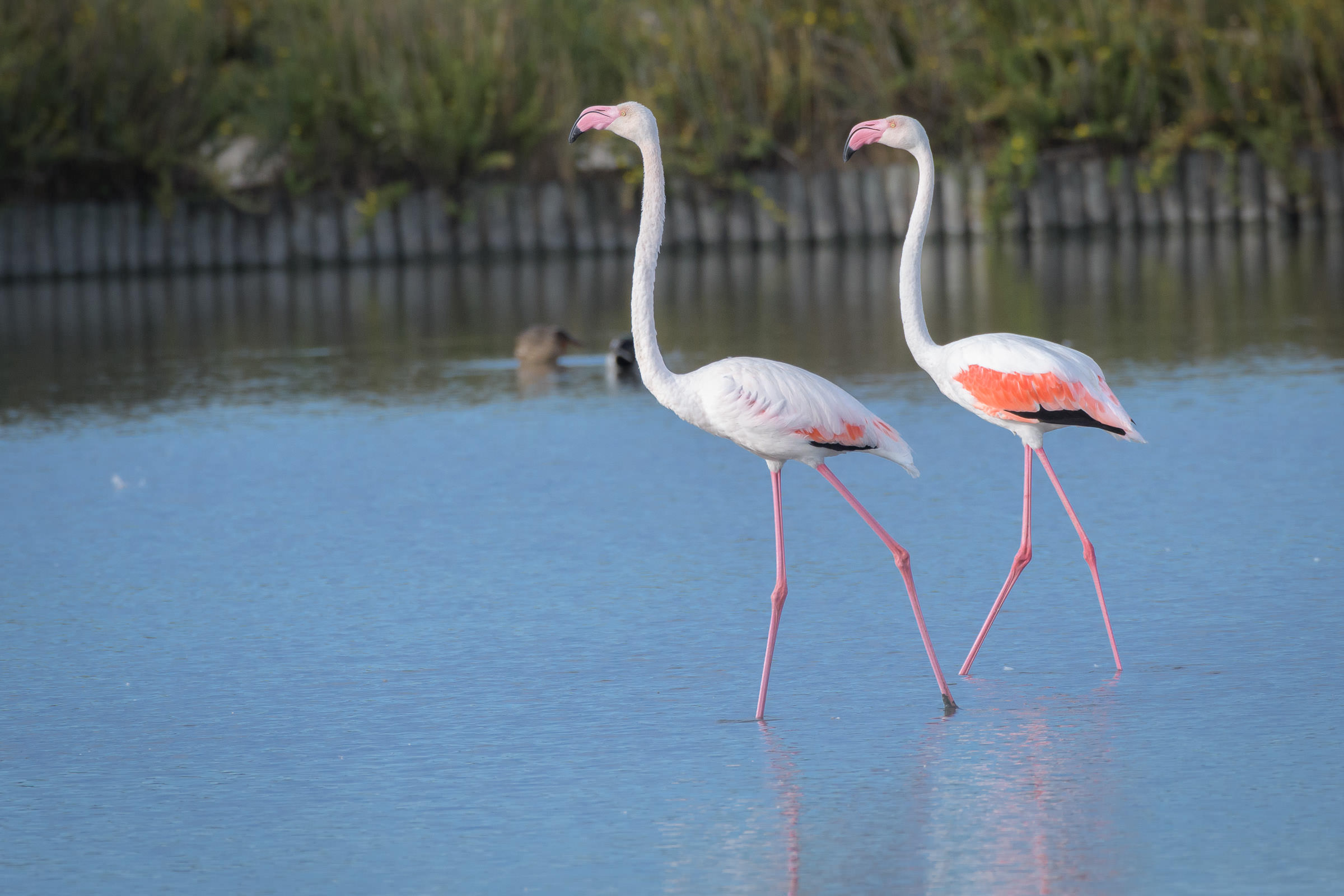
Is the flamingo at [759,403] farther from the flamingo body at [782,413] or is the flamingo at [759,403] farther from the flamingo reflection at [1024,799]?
the flamingo reflection at [1024,799]

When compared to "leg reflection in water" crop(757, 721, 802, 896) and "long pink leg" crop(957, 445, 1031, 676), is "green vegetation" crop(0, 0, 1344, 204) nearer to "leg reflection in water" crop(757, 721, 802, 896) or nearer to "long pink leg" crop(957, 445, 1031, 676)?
"long pink leg" crop(957, 445, 1031, 676)

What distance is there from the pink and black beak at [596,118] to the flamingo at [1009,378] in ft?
2.21

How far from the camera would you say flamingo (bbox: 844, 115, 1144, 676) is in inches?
214

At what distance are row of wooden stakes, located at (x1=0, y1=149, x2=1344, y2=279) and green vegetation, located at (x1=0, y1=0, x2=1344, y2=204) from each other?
40 centimetres

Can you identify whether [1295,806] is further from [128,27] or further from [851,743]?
[128,27]

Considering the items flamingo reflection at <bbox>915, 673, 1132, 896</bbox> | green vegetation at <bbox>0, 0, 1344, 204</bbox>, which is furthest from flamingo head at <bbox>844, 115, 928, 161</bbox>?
green vegetation at <bbox>0, 0, 1344, 204</bbox>

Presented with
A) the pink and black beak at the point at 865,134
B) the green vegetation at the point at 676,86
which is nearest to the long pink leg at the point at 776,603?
the pink and black beak at the point at 865,134

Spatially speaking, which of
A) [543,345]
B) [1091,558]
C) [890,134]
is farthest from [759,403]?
[543,345]

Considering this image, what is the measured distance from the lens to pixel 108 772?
15.6 feet

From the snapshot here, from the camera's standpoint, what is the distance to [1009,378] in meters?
5.46

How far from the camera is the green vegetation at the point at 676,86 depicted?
23.8 meters

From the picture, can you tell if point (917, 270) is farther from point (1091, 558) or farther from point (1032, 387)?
point (1091, 558)

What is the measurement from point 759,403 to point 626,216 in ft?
66.4

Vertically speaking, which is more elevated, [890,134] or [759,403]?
[890,134]
